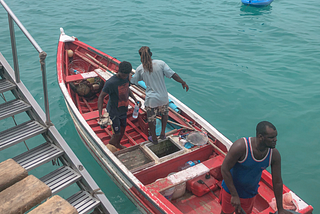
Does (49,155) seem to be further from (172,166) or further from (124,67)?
(172,166)

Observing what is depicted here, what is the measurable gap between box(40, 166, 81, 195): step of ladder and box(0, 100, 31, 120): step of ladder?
0.98 meters

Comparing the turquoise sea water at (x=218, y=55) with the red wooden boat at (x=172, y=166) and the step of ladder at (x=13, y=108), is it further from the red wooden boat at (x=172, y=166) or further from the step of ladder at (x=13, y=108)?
the step of ladder at (x=13, y=108)

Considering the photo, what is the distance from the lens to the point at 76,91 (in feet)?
28.2

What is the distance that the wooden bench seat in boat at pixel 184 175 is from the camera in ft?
16.2

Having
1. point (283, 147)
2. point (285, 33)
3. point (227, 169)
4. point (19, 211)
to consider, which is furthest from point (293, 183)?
point (285, 33)

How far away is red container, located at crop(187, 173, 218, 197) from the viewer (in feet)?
17.6

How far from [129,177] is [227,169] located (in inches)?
91.8

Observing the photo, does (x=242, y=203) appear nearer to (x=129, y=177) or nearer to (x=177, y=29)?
(x=129, y=177)

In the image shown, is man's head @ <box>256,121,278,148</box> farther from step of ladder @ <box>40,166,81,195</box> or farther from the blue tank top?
step of ladder @ <box>40,166,81,195</box>

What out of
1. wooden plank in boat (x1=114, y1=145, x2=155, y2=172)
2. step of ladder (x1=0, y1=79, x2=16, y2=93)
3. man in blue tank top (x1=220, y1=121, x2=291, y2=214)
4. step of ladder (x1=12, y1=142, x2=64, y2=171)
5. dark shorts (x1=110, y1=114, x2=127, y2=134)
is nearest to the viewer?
step of ladder (x1=12, y1=142, x2=64, y2=171)

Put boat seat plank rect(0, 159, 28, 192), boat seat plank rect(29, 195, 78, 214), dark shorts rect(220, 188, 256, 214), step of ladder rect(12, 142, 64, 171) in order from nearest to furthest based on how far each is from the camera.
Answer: boat seat plank rect(29, 195, 78, 214)
boat seat plank rect(0, 159, 28, 192)
step of ladder rect(12, 142, 64, 171)
dark shorts rect(220, 188, 256, 214)

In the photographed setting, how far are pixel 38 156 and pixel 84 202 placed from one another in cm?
84

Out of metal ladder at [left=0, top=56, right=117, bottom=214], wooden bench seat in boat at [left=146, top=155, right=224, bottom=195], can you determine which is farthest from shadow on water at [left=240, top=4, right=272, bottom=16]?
metal ladder at [left=0, top=56, right=117, bottom=214]

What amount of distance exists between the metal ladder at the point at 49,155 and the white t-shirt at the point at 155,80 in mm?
2437
